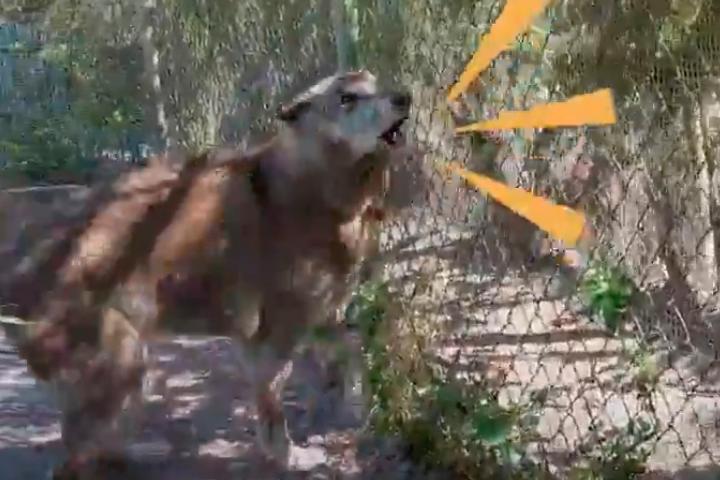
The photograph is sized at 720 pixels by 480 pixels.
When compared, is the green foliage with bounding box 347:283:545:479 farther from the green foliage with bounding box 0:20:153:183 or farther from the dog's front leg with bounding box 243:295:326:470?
the green foliage with bounding box 0:20:153:183

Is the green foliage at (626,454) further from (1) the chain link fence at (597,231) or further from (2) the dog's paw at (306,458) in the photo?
(2) the dog's paw at (306,458)

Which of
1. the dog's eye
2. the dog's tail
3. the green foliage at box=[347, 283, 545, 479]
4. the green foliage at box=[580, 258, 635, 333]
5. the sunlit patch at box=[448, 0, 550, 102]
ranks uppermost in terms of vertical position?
the sunlit patch at box=[448, 0, 550, 102]

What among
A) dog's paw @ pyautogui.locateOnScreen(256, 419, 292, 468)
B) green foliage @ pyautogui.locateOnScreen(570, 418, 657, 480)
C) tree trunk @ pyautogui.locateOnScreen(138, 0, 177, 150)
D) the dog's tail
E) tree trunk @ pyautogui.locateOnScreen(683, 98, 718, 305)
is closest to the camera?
tree trunk @ pyautogui.locateOnScreen(683, 98, 718, 305)

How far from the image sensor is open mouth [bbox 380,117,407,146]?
3.63 meters

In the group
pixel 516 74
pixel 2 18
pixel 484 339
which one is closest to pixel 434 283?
pixel 484 339

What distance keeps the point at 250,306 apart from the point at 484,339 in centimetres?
88

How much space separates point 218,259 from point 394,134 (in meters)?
0.77

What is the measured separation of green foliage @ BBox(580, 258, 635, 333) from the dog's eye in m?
1.34

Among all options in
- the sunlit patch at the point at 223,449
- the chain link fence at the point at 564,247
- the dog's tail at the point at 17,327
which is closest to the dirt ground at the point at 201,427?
the sunlit patch at the point at 223,449

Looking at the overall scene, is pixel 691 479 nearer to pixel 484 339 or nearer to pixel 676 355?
pixel 676 355

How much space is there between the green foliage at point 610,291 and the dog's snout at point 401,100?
1.12 metres

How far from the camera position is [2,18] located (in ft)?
20.7

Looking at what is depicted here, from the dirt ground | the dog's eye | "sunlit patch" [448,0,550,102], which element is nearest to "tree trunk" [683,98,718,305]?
"sunlit patch" [448,0,550,102]

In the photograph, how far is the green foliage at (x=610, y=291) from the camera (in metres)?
2.58
